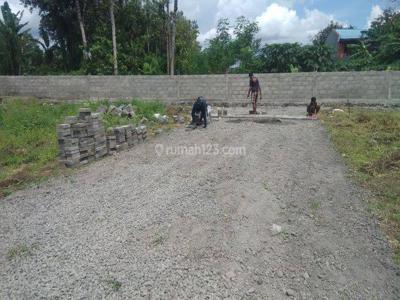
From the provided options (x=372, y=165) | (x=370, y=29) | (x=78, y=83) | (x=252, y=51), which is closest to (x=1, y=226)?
(x=372, y=165)

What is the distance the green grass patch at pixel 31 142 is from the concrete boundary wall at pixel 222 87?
10.8ft

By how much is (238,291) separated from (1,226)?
118 inches

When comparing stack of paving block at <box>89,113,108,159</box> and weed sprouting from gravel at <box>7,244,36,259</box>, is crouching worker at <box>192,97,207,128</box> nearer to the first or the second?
stack of paving block at <box>89,113,108,159</box>

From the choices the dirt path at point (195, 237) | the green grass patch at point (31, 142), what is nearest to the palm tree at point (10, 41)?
the green grass patch at point (31, 142)

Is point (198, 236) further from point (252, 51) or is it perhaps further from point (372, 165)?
point (252, 51)

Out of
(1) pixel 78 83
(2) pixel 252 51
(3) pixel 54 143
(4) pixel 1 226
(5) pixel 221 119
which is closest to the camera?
(4) pixel 1 226

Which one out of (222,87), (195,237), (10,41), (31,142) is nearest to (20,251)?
(195,237)

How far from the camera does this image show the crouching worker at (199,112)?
33.6ft

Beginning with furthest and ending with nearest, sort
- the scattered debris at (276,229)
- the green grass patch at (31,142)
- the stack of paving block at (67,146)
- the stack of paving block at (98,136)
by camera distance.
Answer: the stack of paving block at (98,136) → the stack of paving block at (67,146) → the green grass patch at (31,142) → the scattered debris at (276,229)

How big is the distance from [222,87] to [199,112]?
5.52m

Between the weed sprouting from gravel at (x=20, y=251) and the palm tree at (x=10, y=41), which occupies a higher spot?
the palm tree at (x=10, y=41)

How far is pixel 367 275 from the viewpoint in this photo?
115 inches
